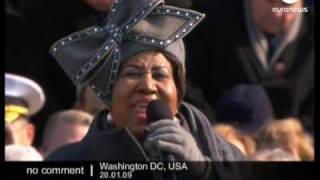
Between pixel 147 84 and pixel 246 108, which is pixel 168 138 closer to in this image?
pixel 147 84

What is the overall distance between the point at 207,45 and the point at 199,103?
0.82 feet

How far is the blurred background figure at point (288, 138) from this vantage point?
15.6 feet

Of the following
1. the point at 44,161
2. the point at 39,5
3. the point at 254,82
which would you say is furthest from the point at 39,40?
the point at 254,82

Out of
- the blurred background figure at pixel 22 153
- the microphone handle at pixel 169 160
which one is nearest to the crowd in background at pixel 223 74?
the blurred background figure at pixel 22 153

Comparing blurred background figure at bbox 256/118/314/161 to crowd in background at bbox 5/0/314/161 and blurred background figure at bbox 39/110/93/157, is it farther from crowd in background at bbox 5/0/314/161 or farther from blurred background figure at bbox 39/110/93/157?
blurred background figure at bbox 39/110/93/157

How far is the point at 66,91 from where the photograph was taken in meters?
4.71

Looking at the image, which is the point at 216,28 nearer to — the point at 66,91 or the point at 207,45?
the point at 207,45

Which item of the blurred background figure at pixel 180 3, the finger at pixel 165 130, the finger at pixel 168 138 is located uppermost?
the blurred background figure at pixel 180 3

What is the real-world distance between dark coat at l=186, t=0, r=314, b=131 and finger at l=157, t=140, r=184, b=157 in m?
0.27

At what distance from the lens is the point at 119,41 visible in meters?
4.68

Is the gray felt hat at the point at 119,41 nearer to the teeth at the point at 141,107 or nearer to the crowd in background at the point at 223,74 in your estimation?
the crowd in background at the point at 223,74

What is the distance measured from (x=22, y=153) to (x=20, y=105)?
0.20m

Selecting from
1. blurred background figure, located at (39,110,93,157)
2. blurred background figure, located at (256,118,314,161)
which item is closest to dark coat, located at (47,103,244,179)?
blurred background figure, located at (39,110,93,157)

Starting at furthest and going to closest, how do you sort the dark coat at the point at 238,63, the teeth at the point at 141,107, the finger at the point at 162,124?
1. the dark coat at the point at 238,63
2. the teeth at the point at 141,107
3. the finger at the point at 162,124
